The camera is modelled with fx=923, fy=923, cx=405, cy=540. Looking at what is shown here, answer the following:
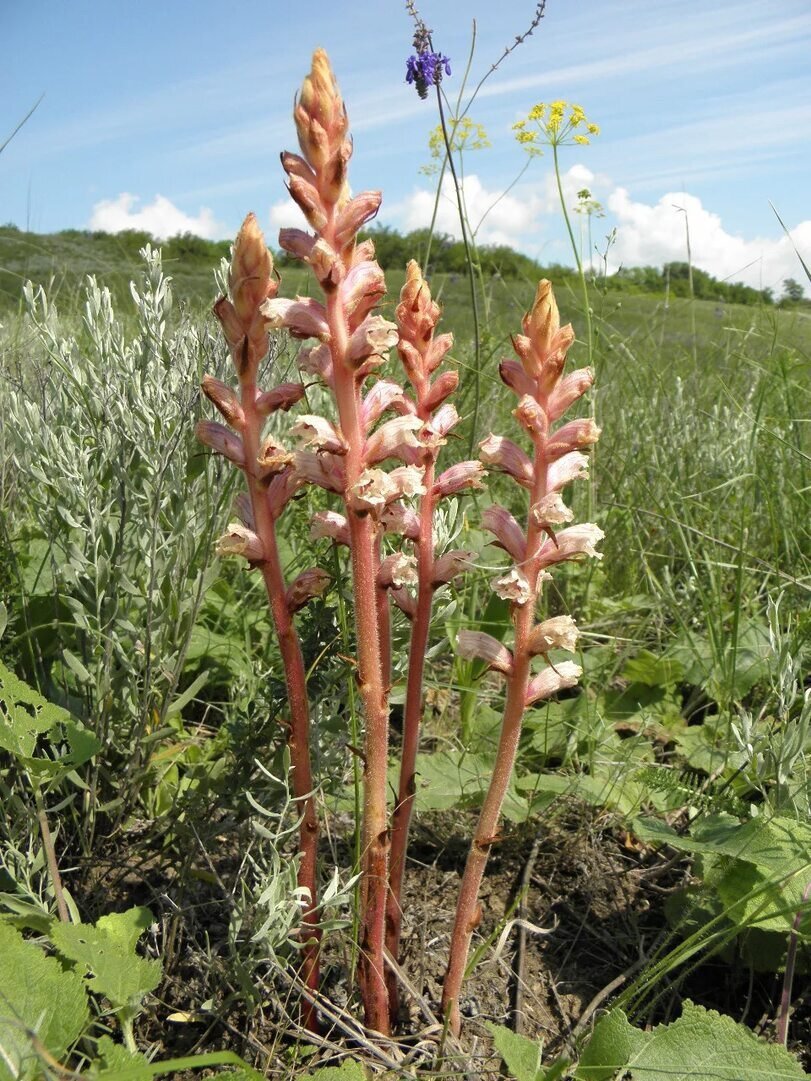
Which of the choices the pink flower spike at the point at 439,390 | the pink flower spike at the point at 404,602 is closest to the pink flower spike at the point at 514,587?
the pink flower spike at the point at 404,602

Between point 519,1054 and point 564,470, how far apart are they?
926mm

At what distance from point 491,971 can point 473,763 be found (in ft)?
1.89

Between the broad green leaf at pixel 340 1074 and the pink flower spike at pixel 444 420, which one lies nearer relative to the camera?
the broad green leaf at pixel 340 1074

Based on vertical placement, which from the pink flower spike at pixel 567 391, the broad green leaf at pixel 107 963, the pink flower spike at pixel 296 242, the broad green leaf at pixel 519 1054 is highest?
the pink flower spike at pixel 296 242

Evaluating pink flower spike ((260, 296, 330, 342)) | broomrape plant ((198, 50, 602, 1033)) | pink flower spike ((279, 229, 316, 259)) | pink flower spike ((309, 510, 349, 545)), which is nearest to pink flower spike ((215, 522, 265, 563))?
broomrape plant ((198, 50, 602, 1033))

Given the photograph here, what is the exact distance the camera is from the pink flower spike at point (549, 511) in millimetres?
1396

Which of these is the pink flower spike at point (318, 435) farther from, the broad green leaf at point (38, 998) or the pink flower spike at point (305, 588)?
the broad green leaf at point (38, 998)

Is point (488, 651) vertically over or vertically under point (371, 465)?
under

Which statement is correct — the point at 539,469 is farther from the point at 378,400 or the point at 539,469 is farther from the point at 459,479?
the point at 378,400

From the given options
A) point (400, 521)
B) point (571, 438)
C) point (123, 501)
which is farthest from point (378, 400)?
point (123, 501)

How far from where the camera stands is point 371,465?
57.1 inches

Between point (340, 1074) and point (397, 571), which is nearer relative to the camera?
point (340, 1074)

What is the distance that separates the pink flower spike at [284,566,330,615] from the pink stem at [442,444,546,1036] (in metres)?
0.33

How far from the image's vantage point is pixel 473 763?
95.5 inches
